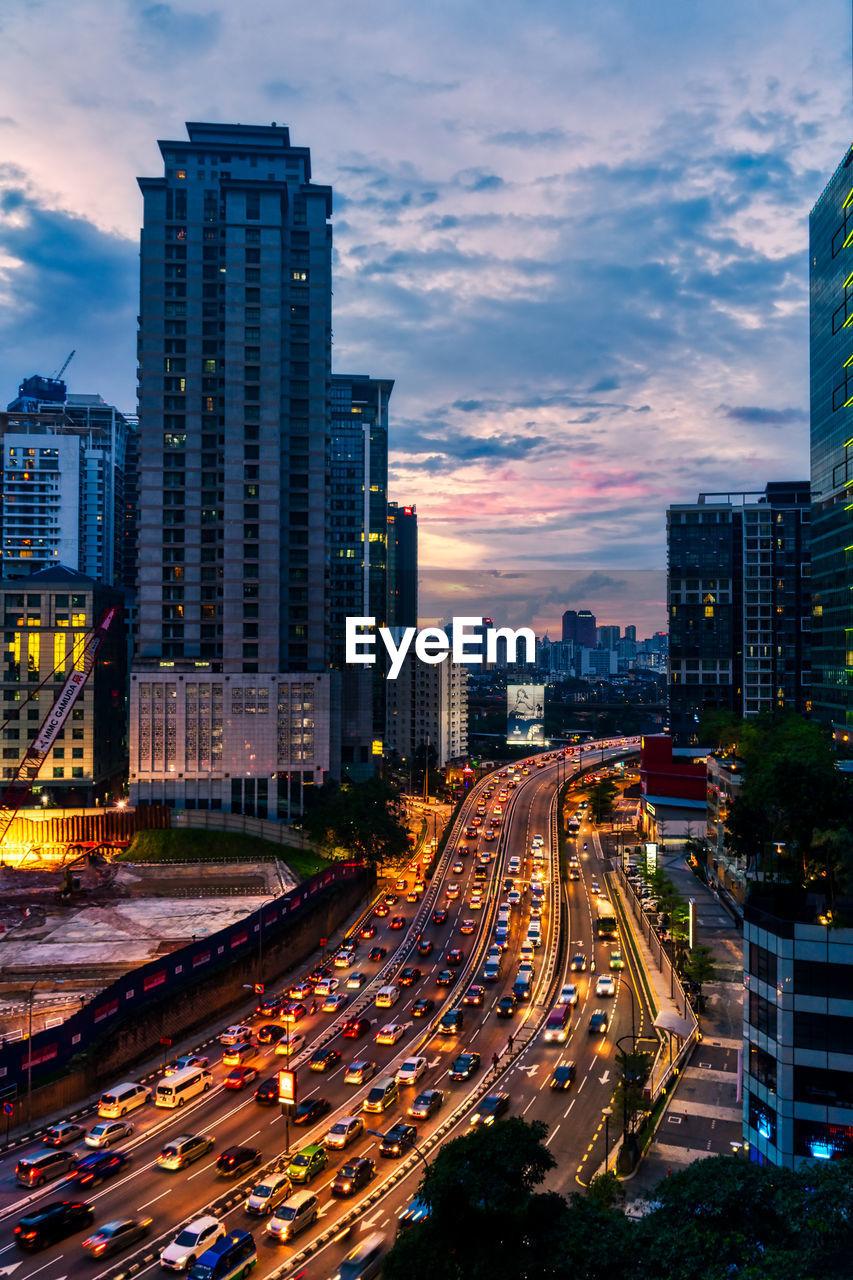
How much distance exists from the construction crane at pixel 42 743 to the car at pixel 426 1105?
65683 mm

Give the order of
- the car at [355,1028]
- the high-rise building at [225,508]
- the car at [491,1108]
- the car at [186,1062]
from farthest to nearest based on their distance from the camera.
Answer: the high-rise building at [225,508] < the car at [355,1028] < the car at [186,1062] < the car at [491,1108]

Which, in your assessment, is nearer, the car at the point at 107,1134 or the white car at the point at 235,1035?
the car at the point at 107,1134

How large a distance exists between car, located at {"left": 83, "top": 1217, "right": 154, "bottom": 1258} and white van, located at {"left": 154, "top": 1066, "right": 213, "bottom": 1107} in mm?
10900

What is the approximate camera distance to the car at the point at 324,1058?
4789 centimetres

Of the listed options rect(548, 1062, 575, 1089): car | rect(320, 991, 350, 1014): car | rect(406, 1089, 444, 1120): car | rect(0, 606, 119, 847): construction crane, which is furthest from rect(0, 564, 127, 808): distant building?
rect(548, 1062, 575, 1089): car

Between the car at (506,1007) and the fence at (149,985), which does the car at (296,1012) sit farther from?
the car at (506,1007)

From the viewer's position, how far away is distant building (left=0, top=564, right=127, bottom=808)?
103750mm

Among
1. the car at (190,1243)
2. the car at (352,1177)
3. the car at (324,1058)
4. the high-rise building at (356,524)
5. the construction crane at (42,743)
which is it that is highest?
the high-rise building at (356,524)

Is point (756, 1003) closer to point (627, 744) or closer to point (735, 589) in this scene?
point (735, 589)

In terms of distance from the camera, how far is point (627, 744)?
18288cm

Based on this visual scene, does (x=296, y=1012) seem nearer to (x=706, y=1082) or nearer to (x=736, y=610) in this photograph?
(x=706, y=1082)

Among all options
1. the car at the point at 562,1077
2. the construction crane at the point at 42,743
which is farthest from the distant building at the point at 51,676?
the car at the point at 562,1077

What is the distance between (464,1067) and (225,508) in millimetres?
71005

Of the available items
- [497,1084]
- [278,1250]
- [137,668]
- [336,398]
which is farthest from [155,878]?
[336,398]
